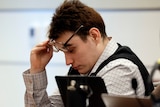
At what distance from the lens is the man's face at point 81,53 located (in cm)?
140

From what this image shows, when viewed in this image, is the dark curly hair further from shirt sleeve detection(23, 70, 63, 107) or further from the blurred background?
the blurred background

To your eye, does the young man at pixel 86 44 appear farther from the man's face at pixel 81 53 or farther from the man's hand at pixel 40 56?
the man's hand at pixel 40 56

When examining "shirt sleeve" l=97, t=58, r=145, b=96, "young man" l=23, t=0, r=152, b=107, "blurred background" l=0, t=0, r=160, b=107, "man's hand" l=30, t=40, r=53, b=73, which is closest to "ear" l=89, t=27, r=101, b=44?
"young man" l=23, t=0, r=152, b=107

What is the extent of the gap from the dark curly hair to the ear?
2 cm

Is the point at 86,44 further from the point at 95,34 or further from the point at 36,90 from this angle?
the point at 36,90

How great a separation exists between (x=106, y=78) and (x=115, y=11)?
143cm

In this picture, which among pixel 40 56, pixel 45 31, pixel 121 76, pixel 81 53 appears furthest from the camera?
pixel 45 31

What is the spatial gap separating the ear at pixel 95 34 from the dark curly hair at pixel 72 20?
0.02 metres

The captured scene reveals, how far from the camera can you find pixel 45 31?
8.98ft

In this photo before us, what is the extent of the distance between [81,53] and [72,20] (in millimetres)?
156

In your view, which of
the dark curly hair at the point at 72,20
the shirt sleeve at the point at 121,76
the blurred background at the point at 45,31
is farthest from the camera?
the blurred background at the point at 45,31

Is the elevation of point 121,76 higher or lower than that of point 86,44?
lower

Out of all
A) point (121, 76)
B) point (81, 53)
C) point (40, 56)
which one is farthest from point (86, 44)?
point (40, 56)

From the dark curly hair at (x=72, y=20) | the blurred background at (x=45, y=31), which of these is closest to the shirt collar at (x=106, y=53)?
the dark curly hair at (x=72, y=20)
